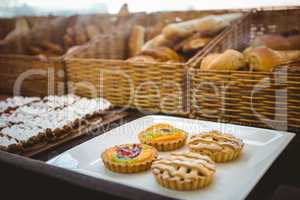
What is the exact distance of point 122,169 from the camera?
98cm

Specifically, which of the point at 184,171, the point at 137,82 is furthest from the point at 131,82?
the point at 184,171

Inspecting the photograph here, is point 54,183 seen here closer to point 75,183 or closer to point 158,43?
point 75,183

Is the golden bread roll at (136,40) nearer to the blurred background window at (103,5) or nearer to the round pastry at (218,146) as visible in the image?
the blurred background window at (103,5)

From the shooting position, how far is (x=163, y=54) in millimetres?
1490

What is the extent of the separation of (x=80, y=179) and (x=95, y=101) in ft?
2.64

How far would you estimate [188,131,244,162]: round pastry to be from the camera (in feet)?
3.29

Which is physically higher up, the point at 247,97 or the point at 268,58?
the point at 268,58

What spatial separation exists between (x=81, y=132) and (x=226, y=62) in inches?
23.6

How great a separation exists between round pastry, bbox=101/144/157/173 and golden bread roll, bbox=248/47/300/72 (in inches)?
19.4

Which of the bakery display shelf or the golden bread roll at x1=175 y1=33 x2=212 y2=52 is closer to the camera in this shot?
the bakery display shelf

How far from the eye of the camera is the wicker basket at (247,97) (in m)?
1.14

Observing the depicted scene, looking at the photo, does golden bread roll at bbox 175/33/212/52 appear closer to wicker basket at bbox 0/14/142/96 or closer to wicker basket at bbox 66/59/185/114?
wicker basket at bbox 66/59/185/114

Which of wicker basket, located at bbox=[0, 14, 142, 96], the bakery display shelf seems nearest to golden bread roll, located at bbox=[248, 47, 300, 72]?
the bakery display shelf

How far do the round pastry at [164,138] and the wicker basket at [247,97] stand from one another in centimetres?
18
